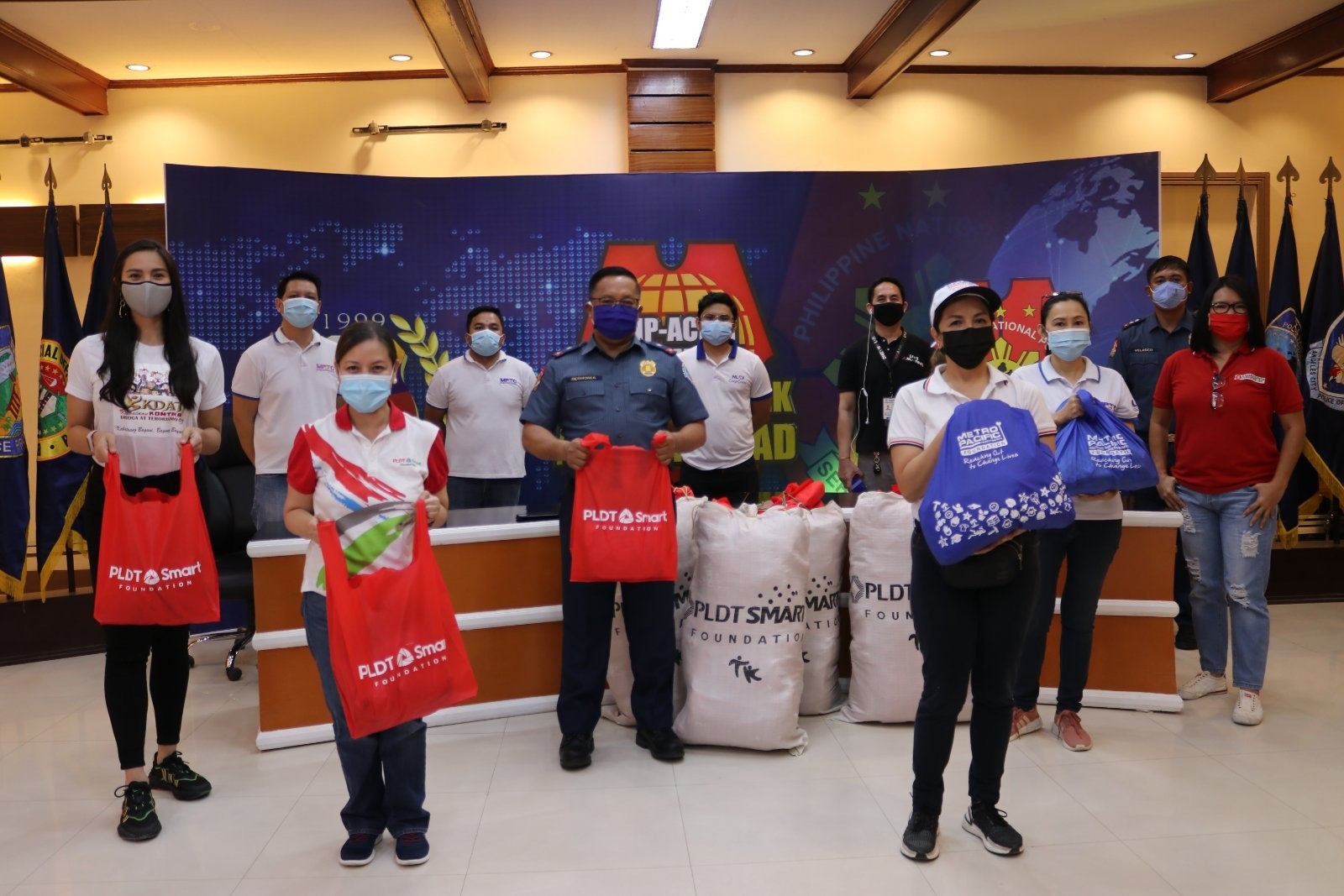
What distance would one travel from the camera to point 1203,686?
409cm

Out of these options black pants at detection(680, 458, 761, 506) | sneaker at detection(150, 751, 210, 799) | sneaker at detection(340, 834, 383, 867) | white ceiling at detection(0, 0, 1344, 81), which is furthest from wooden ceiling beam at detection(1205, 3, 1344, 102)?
sneaker at detection(150, 751, 210, 799)

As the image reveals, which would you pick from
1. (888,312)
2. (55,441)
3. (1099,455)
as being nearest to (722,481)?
(888,312)

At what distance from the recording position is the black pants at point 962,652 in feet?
8.27

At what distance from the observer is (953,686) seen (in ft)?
8.45

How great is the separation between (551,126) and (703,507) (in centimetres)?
440

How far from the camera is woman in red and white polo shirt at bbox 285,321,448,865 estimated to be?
2.56 meters

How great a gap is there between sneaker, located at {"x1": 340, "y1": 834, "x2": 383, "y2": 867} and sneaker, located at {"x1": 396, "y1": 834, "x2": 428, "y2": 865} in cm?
9

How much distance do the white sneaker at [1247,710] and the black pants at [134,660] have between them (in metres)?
3.75

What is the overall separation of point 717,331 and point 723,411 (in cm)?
38

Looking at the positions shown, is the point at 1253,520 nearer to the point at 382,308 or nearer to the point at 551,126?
the point at 382,308

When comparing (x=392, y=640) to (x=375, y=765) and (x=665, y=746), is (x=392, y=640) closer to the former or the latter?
(x=375, y=765)

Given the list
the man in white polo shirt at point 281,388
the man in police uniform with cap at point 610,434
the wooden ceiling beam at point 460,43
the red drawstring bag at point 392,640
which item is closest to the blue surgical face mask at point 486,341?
the man in white polo shirt at point 281,388

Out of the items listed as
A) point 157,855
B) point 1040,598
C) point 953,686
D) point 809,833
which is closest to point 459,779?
point 157,855

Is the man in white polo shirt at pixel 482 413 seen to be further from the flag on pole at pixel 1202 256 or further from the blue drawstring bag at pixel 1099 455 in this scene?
the flag on pole at pixel 1202 256
